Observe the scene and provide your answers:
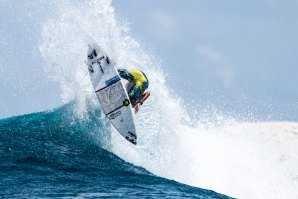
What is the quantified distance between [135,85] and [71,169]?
4.43 m

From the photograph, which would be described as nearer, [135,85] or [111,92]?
[135,85]

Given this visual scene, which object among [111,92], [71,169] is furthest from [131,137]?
[71,169]

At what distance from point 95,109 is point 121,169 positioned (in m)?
5.18

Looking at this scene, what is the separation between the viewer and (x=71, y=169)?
39.4 feet

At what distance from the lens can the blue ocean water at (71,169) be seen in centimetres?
1022

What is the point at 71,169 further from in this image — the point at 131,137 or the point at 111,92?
the point at 111,92

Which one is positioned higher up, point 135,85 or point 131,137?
point 135,85

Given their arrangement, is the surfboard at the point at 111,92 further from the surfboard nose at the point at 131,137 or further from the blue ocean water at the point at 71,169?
the blue ocean water at the point at 71,169

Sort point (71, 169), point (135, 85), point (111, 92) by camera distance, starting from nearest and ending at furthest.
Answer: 1. point (71, 169)
2. point (135, 85)
3. point (111, 92)

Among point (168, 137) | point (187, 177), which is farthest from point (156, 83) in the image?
point (187, 177)

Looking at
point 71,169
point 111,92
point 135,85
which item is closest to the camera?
point 71,169

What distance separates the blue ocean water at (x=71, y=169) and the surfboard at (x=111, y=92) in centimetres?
101

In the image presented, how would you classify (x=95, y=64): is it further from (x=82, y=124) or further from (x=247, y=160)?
(x=247, y=160)

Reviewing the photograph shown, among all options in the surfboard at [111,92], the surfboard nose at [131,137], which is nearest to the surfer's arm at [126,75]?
the surfboard at [111,92]
